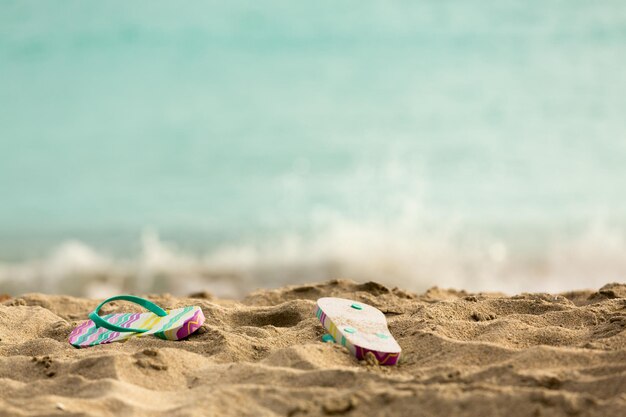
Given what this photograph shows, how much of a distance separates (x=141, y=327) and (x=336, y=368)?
1.24 meters

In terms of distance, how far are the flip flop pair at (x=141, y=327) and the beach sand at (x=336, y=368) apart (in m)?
0.05

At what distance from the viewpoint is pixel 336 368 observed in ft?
8.07

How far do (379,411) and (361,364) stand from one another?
0.58 metres

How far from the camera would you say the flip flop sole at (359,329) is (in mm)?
2680

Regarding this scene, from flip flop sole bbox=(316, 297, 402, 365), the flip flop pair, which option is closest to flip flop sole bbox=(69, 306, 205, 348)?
the flip flop pair

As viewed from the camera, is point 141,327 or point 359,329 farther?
point 141,327

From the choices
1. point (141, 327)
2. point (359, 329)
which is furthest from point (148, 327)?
point (359, 329)

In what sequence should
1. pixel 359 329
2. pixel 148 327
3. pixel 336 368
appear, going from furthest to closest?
pixel 148 327 → pixel 359 329 → pixel 336 368

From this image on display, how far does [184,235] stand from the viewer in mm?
14125

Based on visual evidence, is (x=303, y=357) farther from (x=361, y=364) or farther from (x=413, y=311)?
(x=413, y=311)

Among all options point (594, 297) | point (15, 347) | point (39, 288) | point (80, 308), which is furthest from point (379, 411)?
point (39, 288)

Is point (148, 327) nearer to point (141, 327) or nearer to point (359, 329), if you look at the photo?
point (141, 327)

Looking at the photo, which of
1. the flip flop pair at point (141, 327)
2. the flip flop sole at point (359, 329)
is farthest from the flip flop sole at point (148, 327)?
the flip flop sole at point (359, 329)

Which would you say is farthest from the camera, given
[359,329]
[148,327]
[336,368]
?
[148,327]
